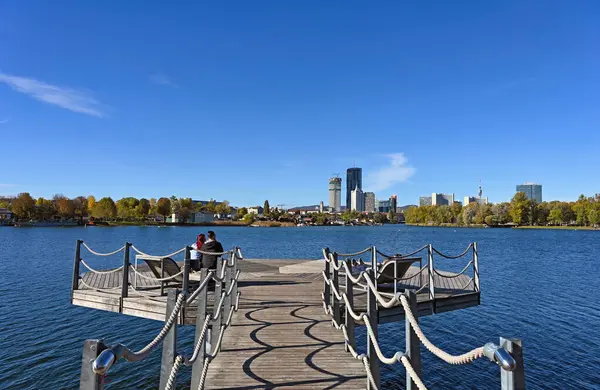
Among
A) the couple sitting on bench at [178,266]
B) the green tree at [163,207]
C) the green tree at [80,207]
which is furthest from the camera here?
the green tree at [163,207]

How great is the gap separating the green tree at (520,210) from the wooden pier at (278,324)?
547 ft

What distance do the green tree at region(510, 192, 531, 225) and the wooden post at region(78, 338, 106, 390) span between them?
180465mm

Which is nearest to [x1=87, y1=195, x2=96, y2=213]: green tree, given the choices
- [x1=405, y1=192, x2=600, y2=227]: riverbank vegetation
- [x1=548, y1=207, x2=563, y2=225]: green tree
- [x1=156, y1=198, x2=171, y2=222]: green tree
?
[x1=156, y1=198, x2=171, y2=222]: green tree

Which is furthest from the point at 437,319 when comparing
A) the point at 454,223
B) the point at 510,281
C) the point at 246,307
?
the point at 454,223

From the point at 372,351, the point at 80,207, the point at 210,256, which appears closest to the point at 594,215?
the point at 210,256

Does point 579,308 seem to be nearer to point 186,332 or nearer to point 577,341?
point 577,341

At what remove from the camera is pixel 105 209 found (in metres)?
159

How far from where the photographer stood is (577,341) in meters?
14.0

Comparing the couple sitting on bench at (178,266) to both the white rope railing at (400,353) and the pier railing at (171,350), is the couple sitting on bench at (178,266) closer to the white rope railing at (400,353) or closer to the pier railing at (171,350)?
the pier railing at (171,350)

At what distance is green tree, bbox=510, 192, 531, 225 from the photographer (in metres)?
158

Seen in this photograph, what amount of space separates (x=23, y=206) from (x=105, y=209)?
2833 cm

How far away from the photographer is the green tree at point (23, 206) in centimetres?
14632

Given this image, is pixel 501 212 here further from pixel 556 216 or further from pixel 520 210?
pixel 556 216

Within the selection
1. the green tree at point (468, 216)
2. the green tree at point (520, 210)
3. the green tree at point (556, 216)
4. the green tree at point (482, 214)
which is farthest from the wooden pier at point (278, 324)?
the green tree at point (468, 216)
